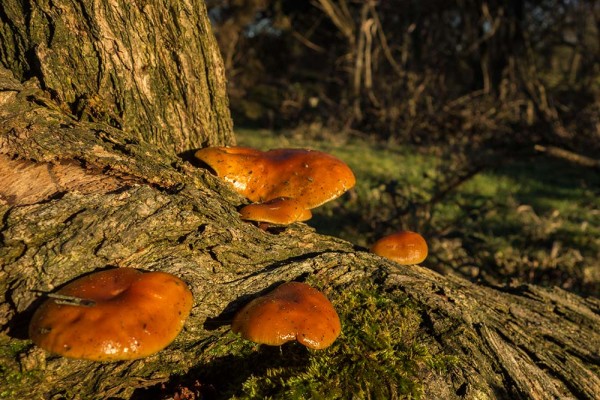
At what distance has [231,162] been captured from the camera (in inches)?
115

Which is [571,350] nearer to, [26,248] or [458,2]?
[26,248]

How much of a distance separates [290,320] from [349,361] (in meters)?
0.35

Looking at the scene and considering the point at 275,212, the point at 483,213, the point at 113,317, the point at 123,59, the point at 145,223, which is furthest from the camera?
the point at 483,213

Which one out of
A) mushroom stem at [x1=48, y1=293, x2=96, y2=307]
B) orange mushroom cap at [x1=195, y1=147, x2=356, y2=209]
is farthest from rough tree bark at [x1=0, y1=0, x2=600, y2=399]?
mushroom stem at [x1=48, y1=293, x2=96, y2=307]

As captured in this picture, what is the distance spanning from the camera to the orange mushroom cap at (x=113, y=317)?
169 cm

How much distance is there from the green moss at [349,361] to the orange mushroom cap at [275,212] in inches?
18.9

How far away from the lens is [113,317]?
1.77 metres

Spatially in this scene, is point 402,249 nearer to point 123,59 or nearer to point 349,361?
point 349,361

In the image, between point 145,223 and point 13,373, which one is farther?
point 145,223

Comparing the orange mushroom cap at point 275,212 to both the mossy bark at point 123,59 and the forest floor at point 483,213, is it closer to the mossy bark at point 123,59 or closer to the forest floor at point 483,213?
the mossy bark at point 123,59

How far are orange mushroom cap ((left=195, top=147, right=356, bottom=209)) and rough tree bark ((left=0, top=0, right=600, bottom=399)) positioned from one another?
0.52 feet

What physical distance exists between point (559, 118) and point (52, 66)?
531 inches

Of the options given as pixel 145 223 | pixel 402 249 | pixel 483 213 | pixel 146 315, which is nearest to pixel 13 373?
pixel 146 315

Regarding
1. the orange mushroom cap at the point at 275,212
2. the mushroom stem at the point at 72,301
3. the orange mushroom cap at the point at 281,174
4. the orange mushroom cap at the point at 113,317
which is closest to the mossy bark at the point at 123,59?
the orange mushroom cap at the point at 281,174
